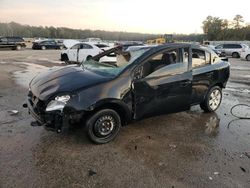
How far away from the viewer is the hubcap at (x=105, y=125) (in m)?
4.50

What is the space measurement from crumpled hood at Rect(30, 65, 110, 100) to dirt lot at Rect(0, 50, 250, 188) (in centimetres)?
87

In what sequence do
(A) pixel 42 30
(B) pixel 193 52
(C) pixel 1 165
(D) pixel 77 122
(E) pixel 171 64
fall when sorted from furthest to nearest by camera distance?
(A) pixel 42 30 → (B) pixel 193 52 → (E) pixel 171 64 → (D) pixel 77 122 → (C) pixel 1 165

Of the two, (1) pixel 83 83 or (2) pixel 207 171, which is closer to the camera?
(2) pixel 207 171

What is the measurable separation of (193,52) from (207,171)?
2836 mm

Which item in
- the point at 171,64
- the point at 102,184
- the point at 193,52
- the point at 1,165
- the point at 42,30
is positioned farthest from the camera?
the point at 42,30

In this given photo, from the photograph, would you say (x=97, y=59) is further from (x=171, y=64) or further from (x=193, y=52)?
(x=193, y=52)

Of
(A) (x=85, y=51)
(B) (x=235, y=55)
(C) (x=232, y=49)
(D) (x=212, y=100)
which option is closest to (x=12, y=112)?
(D) (x=212, y=100)

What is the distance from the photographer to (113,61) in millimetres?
5512

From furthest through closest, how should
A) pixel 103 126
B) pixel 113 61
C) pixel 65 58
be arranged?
1. pixel 65 58
2. pixel 113 61
3. pixel 103 126

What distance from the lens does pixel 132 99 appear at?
4.81m

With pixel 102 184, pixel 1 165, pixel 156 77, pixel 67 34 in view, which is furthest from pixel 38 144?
pixel 67 34

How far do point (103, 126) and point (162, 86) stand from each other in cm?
141

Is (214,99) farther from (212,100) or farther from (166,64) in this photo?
(166,64)

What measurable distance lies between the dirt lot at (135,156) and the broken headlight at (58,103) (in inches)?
27.2
